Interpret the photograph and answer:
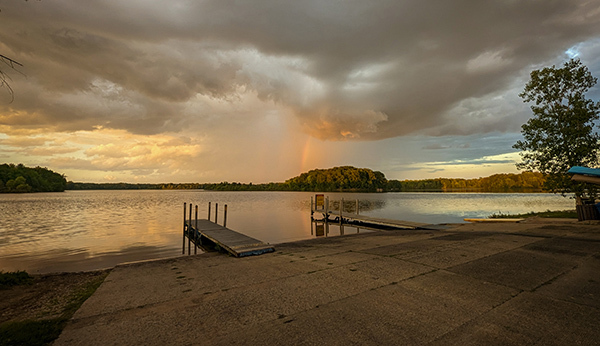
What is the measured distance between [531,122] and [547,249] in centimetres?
1655

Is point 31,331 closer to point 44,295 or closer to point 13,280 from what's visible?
point 44,295

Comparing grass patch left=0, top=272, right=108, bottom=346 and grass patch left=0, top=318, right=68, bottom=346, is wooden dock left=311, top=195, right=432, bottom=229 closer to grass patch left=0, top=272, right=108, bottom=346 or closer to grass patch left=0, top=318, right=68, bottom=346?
grass patch left=0, top=272, right=108, bottom=346

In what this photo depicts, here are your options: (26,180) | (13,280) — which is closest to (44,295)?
(13,280)

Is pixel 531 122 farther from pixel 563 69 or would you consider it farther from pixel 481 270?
pixel 481 270

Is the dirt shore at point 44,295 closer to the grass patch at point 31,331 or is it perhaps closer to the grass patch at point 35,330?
the grass patch at point 35,330

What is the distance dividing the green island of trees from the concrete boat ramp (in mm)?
161357

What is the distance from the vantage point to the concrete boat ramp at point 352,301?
417 centimetres

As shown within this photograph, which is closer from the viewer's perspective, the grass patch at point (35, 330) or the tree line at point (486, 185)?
the grass patch at point (35, 330)

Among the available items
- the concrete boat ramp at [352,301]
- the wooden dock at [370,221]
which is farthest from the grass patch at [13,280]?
the wooden dock at [370,221]

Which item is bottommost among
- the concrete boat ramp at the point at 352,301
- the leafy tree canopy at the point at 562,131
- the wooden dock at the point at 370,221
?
the wooden dock at the point at 370,221

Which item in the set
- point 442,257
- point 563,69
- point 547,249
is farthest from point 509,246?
point 563,69

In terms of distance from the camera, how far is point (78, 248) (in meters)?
17.2

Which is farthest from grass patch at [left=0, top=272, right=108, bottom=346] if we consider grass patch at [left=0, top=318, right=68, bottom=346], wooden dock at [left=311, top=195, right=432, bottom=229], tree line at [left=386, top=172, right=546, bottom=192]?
tree line at [left=386, top=172, right=546, bottom=192]

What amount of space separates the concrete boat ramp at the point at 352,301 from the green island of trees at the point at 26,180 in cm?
16136
